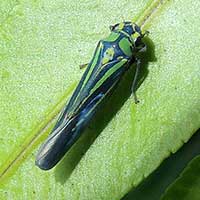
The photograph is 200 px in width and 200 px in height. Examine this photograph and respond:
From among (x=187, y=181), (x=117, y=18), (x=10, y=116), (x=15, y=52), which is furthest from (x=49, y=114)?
(x=187, y=181)

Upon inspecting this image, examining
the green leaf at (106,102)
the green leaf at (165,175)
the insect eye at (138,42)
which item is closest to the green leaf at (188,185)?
the green leaf at (106,102)

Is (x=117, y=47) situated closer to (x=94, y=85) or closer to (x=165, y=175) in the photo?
(x=94, y=85)

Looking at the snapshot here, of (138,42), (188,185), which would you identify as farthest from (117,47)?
(188,185)

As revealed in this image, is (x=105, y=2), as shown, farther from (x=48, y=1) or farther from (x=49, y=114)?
(x=49, y=114)

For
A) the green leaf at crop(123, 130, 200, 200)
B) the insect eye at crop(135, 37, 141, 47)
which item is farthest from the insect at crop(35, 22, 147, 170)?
the green leaf at crop(123, 130, 200, 200)

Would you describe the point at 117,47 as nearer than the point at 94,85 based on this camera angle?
No
